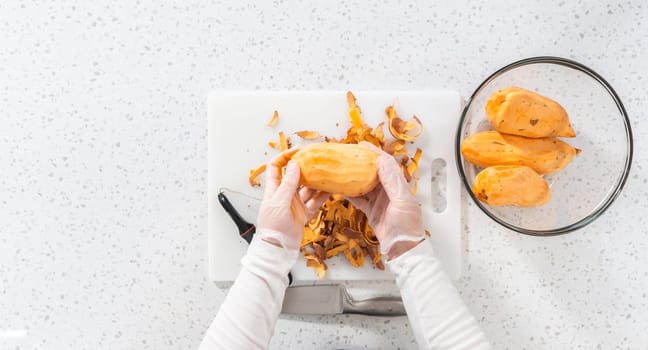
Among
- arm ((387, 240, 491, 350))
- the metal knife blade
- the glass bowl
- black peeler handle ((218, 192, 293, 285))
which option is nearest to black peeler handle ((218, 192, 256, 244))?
black peeler handle ((218, 192, 293, 285))

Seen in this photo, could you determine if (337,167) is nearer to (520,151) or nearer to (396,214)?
(396,214)

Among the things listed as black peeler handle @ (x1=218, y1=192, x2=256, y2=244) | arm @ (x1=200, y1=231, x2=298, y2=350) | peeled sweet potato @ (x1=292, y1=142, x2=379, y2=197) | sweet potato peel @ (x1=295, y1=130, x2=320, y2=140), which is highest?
sweet potato peel @ (x1=295, y1=130, x2=320, y2=140)

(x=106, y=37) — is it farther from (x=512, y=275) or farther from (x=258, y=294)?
(x=512, y=275)

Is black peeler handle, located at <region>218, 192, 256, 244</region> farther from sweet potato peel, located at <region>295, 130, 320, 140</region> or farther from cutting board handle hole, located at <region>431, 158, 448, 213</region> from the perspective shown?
cutting board handle hole, located at <region>431, 158, 448, 213</region>

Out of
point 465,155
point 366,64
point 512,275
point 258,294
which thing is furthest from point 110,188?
point 512,275

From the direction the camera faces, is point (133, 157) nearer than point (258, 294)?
No

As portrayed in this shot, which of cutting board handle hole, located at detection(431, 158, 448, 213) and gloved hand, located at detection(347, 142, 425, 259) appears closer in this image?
gloved hand, located at detection(347, 142, 425, 259)

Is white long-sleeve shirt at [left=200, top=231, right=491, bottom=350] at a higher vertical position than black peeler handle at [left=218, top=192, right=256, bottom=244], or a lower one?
lower
